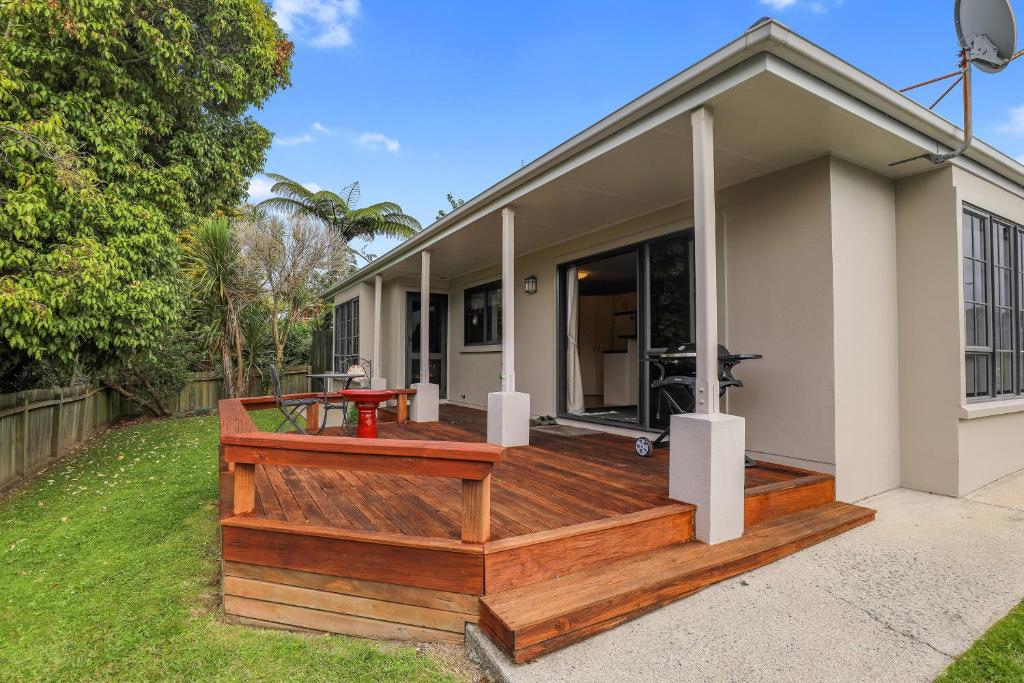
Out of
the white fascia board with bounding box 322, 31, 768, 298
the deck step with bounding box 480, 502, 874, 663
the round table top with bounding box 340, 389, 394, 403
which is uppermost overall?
the white fascia board with bounding box 322, 31, 768, 298

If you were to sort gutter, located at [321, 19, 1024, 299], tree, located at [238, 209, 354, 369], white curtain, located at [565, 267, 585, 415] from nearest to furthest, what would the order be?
gutter, located at [321, 19, 1024, 299]
white curtain, located at [565, 267, 585, 415]
tree, located at [238, 209, 354, 369]

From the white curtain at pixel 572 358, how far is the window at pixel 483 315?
171 centimetres

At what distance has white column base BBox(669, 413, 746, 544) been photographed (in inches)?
102

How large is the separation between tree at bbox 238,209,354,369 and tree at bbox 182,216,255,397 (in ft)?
2.10

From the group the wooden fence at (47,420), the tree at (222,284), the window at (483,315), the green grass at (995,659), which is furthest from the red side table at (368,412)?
the tree at (222,284)

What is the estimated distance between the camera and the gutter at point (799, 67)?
7.91ft

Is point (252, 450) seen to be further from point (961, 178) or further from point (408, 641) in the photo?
point (961, 178)

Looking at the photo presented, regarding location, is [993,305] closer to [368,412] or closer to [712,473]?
[712,473]

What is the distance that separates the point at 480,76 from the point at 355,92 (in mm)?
4405

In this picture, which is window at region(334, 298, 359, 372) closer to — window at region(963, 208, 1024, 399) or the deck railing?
the deck railing

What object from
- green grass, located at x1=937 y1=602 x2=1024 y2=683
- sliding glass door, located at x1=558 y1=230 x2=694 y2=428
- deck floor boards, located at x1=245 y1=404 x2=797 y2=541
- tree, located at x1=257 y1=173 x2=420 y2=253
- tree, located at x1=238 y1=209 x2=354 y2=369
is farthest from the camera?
tree, located at x1=257 y1=173 x2=420 y2=253

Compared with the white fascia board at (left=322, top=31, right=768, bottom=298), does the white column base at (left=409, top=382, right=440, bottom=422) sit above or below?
below

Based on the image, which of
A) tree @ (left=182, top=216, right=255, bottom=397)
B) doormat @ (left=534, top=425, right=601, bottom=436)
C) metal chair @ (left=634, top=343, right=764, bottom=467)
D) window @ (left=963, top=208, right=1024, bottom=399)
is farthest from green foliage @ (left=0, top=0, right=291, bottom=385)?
window @ (left=963, top=208, right=1024, bottom=399)

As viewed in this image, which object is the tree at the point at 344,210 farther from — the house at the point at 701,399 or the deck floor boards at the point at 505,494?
the deck floor boards at the point at 505,494
